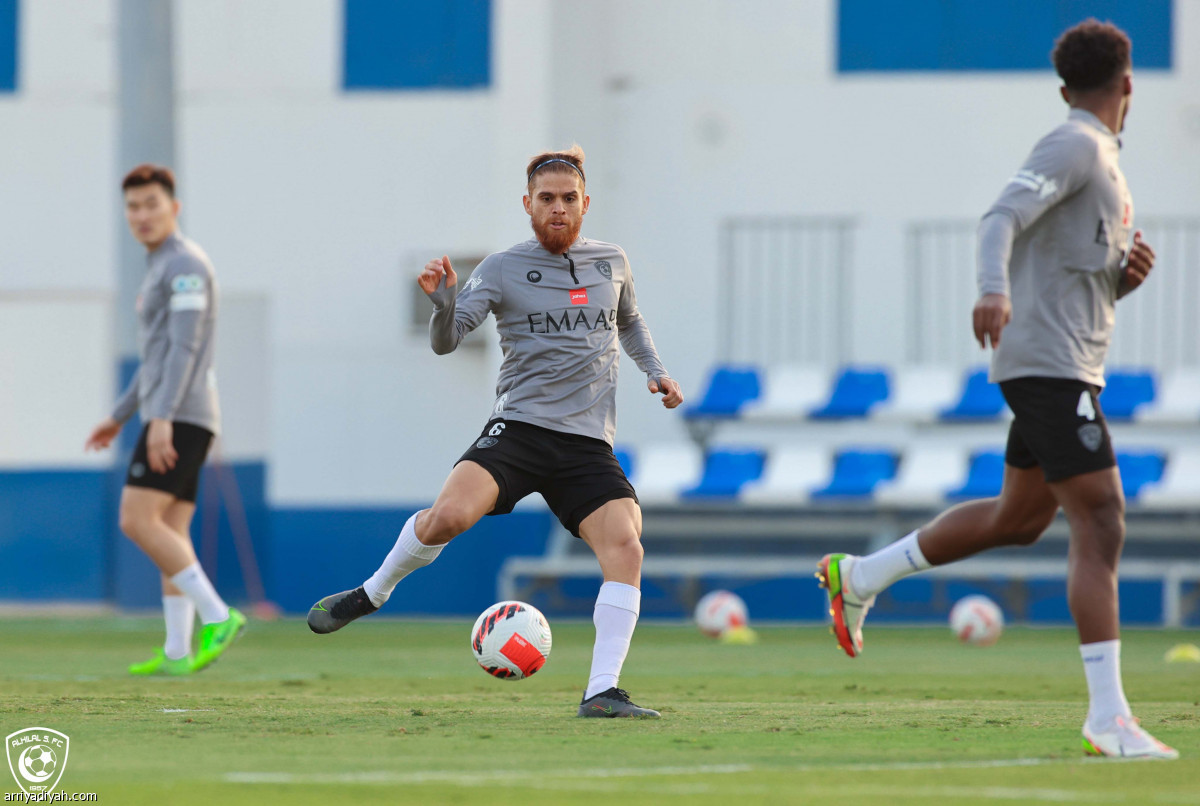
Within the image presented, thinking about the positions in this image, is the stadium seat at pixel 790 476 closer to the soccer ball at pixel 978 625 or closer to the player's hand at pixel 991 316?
the soccer ball at pixel 978 625

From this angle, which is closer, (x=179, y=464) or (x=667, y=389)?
(x=667, y=389)

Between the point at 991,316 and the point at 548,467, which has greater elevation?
the point at 991,316

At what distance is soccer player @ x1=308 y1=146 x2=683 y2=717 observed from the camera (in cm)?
555

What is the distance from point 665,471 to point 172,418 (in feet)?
24.9

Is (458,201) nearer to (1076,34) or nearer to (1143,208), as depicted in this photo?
(1143,208)

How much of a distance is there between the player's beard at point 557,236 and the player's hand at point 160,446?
2767 mm

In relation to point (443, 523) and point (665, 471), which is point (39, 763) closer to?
point (443, 523)

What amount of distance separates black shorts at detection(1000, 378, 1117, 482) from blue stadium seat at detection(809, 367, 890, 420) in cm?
1043

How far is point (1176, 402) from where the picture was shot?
14.8 meters

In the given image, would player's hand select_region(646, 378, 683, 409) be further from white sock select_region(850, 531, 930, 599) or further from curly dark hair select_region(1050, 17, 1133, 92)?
curly dark hair select_region(1050, 17, 1133, 92)

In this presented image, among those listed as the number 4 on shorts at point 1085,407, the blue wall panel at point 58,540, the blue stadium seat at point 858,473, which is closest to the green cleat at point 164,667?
the number 4 on shorts at point 1085,407

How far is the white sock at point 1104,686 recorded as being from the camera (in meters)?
4.49

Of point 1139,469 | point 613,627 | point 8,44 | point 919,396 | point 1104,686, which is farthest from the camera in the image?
point 8,44

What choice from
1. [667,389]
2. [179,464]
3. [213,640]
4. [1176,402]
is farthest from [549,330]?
[1176,402]
